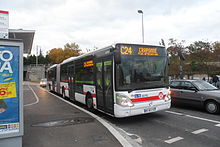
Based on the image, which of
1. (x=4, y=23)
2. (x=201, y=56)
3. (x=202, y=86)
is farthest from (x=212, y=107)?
(x=201, y=56)

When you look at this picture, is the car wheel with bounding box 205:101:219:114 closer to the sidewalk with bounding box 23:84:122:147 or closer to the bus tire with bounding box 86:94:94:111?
the sidewalk with bounding box 23:84:122:147

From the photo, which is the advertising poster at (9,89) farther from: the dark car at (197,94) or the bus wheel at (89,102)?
the dark car at (197,94)

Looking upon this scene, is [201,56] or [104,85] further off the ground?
[201,56]

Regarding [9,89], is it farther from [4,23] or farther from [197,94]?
[197,94]

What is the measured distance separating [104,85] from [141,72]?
1.63m

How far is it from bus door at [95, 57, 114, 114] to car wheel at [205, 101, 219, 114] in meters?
4.69

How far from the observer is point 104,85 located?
23.2 ft

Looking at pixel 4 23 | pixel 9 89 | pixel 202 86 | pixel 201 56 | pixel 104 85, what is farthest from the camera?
pixel 201 56

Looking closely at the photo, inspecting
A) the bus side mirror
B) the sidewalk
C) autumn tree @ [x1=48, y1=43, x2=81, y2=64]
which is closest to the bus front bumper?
the sidewalk

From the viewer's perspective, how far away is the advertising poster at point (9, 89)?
12.2 ft

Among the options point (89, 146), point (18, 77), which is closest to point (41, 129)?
point (89, 146)

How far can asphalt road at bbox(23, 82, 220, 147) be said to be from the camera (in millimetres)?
4709

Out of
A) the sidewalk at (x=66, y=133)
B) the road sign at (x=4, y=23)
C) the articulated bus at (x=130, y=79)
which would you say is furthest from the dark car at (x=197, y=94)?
the road sign at (x=4, y=23)

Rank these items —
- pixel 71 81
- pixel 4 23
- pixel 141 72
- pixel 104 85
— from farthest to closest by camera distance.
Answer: pixel 71 81 → pixel 104 85 → pixel 141 72 → pixel 4 23
